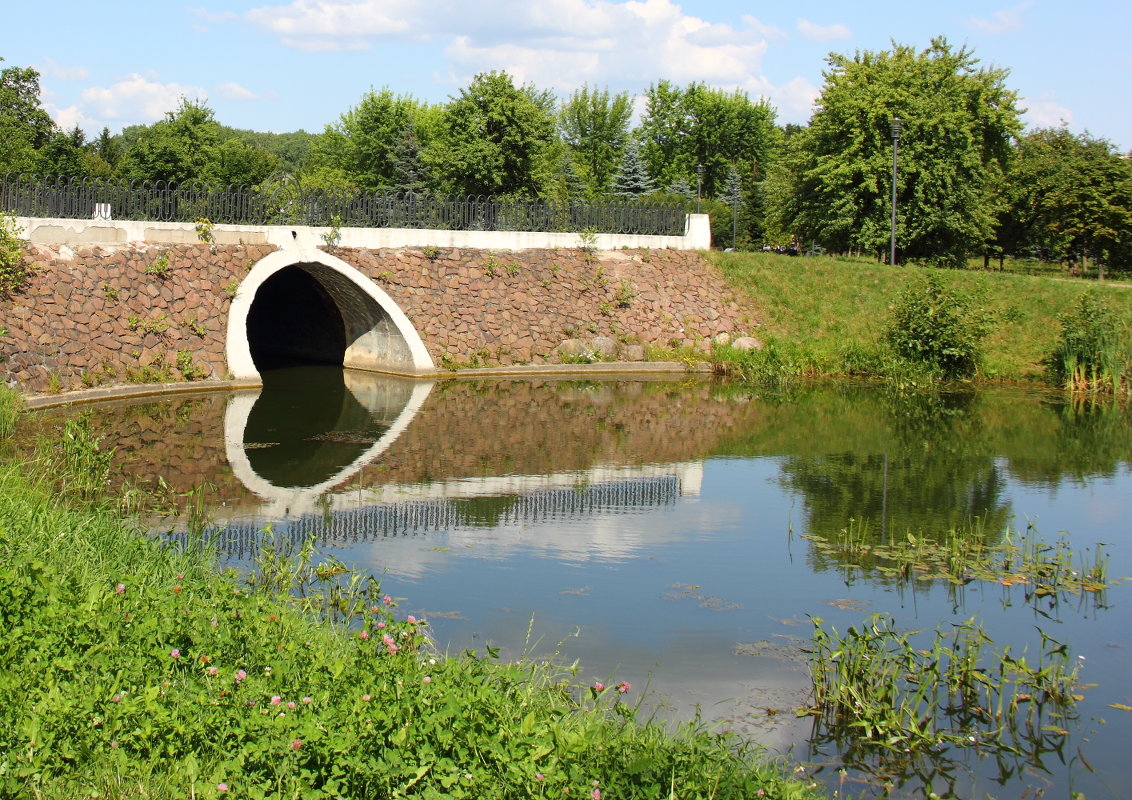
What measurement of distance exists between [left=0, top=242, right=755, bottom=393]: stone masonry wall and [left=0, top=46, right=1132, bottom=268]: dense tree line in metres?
3.84

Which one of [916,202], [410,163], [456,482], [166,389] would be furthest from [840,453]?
[410,163]

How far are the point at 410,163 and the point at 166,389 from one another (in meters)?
37.4

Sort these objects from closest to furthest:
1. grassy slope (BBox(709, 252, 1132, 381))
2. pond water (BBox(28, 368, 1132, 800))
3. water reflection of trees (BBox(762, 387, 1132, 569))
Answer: pond water (BBox(28, 368, 1132, 800)), water reflection of trees (BBox(762, 387, 1132, 569)), grassy slope (BBox(709, 252, 1132, 381))

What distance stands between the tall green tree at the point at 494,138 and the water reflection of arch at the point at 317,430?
20.0 meters

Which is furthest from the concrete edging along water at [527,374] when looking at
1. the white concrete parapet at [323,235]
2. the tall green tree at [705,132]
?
the tall green tree at [705,132]

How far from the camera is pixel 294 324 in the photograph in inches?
1168

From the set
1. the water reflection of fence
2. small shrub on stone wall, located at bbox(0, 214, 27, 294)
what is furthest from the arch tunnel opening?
the water reflection of fence

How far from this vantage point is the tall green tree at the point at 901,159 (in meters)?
34.2

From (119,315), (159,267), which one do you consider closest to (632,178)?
(159,267)

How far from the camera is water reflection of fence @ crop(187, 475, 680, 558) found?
437 inches

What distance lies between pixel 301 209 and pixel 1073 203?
28.2 m

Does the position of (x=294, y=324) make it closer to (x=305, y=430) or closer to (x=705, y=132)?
(x=305, y=430)

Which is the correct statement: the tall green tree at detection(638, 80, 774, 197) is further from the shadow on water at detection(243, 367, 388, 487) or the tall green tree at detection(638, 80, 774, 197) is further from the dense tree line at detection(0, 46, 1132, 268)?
the shadow on water at detection(243, 367, 388, 487)

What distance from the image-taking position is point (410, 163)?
56.1 m
